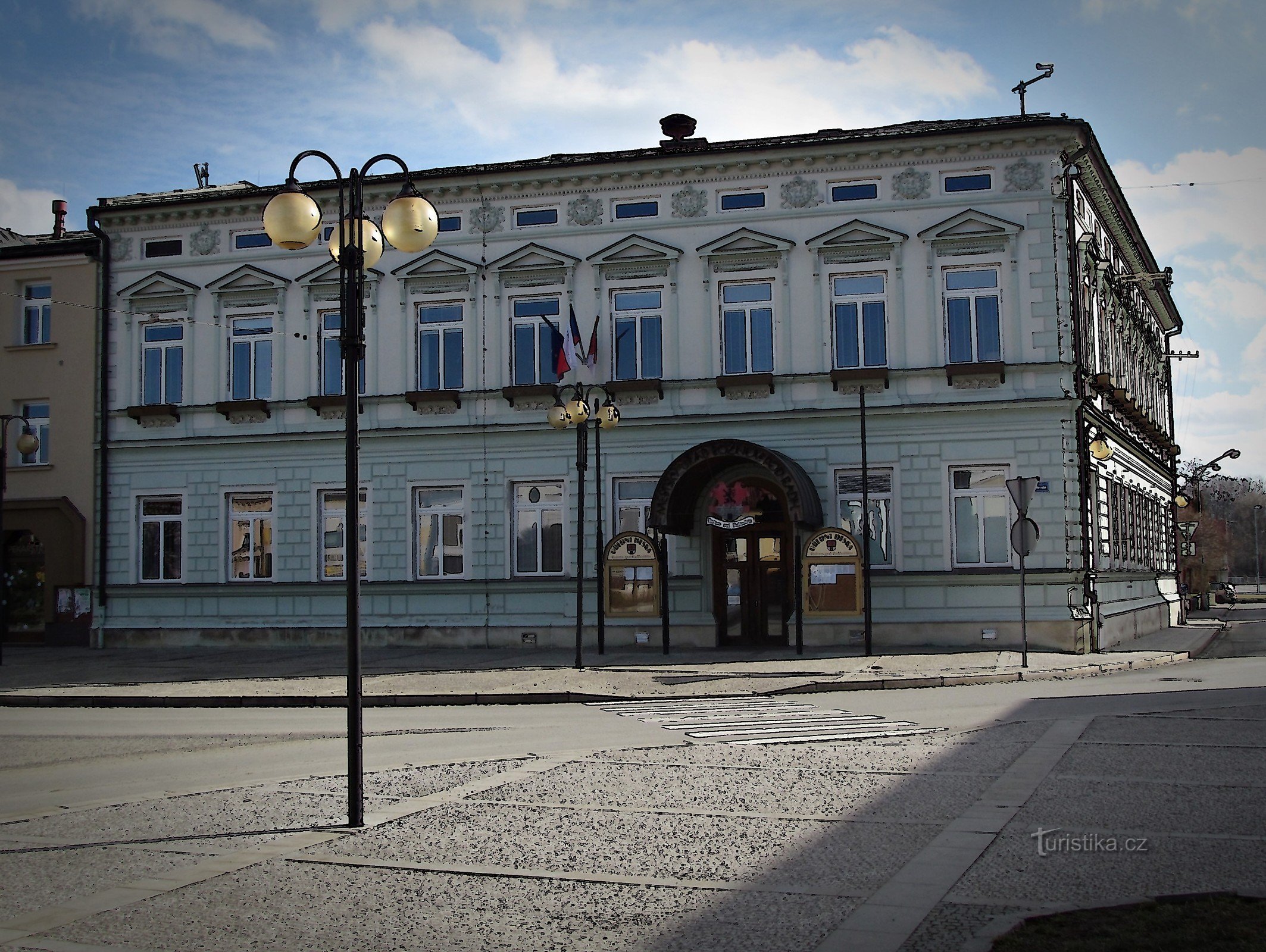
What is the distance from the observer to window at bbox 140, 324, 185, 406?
30.9m

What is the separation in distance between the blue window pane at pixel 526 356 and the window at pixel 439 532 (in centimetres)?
285

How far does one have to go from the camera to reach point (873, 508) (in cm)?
2661

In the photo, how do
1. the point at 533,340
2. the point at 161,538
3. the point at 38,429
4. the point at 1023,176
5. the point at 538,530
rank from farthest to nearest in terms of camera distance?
the point at 38,429, the point at 161,538, the point at 533,340, the point at 538,530, the point at 1023,176

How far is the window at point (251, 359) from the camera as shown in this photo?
30281mm

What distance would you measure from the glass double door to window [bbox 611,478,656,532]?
62.1 inches

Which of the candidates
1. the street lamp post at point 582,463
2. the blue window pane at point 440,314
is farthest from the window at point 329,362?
the street lamp post at point 582,463

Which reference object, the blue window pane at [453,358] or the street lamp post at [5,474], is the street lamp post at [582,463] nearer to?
the blue window pane at [453,358]

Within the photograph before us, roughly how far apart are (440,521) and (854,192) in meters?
11.5

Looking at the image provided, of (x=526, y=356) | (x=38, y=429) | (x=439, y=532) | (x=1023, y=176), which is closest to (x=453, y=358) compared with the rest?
(x=526, y=356)

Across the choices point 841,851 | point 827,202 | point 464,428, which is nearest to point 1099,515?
point 827,202

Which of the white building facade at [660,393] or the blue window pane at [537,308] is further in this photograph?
the blue window pane at [537,308]

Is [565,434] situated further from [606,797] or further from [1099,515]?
[606,797]

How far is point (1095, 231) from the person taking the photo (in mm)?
29953

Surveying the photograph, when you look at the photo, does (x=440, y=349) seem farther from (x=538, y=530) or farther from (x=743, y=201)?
(x=743, y=201)
